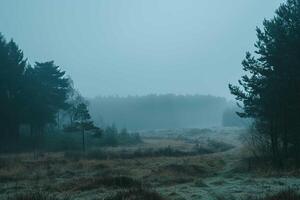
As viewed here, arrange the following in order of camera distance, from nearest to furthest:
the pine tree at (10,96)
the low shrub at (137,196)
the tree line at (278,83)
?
the low shrub at (137,196)
the tree line at (278,83)
the pine tree at (10,96)

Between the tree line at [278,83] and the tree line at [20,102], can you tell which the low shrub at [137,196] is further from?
the tree line at [20,102]

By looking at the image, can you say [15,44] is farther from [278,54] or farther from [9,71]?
[278,54]

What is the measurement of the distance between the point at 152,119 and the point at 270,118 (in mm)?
163781

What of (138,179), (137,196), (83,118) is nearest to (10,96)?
(83,118)

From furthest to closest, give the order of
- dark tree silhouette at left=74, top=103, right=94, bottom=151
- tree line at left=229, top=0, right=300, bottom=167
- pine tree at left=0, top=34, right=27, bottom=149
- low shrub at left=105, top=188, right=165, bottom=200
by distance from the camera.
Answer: dark tree silhouette at left=74, top=103, right=94, bottom=151 → pine tree at left=0, top=34, right=27, bottom=149 → tree line at left=229, top=0, right=300, bottom=167 → low shrub at left=105, top=188, right=165, bottom=200

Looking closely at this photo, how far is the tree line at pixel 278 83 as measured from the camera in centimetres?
3416

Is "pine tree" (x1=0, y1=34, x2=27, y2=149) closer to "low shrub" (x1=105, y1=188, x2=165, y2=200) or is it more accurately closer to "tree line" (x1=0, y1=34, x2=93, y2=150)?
"tree line" (x1=0, y1=34, x2=93, y2=150)

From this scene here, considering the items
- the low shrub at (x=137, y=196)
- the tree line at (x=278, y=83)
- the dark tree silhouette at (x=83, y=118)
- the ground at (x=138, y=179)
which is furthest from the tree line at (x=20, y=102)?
the low shrub at (x=137, y=196)

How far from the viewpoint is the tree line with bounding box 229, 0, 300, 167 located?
34.2 metres

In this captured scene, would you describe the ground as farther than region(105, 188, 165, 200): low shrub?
Yes

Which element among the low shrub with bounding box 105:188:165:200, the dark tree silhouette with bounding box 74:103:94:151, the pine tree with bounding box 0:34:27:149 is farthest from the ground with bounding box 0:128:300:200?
the pine tree with bounding box 0:34:27:149

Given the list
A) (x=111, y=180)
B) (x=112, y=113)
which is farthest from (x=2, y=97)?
(x=112, y=113)

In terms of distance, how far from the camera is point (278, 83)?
1340 inches

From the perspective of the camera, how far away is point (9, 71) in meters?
57.4
